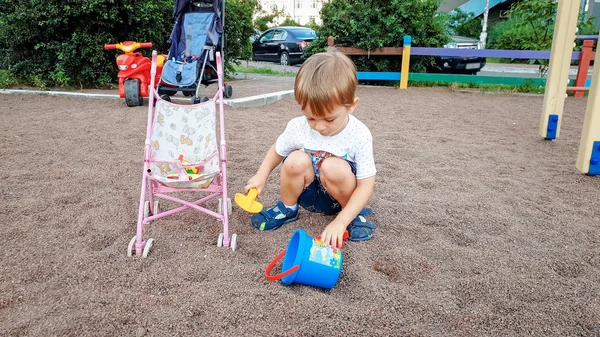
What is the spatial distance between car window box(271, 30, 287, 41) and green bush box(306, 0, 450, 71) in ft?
16.9

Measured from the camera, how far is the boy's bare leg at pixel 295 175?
7.45 ft

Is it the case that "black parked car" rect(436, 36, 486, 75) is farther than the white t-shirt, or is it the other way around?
"black parked car" rect(436, 36, 486, 75)

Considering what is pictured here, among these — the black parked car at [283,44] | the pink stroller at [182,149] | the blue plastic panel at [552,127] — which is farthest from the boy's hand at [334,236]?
the black parked car at [283,44]

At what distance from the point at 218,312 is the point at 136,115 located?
436 centimetres

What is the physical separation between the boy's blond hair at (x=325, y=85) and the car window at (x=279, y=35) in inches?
512

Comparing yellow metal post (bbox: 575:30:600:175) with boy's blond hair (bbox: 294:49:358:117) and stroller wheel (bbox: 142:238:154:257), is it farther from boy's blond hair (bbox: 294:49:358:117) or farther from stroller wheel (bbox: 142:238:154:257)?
stroller wheel (bbox: 142:238:154:257)

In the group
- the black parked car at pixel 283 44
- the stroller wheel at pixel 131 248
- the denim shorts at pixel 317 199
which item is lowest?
the stroller wheel at pixel 131 248

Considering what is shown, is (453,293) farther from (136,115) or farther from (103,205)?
(136,115)

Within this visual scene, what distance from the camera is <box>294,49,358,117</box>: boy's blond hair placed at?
6.41 feet

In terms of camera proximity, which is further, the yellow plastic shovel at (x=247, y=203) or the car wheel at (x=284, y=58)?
the car wheel at (x=284, y=58)

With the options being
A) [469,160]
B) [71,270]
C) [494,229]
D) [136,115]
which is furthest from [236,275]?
[136,115]

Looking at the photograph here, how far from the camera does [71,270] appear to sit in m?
2.01

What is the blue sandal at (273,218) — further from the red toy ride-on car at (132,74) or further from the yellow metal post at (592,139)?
the red toy ride-on car at (132,74)

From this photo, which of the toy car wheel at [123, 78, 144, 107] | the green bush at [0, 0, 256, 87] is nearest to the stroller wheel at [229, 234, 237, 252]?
the toy car wheel at [123, 78, 144, 107]
